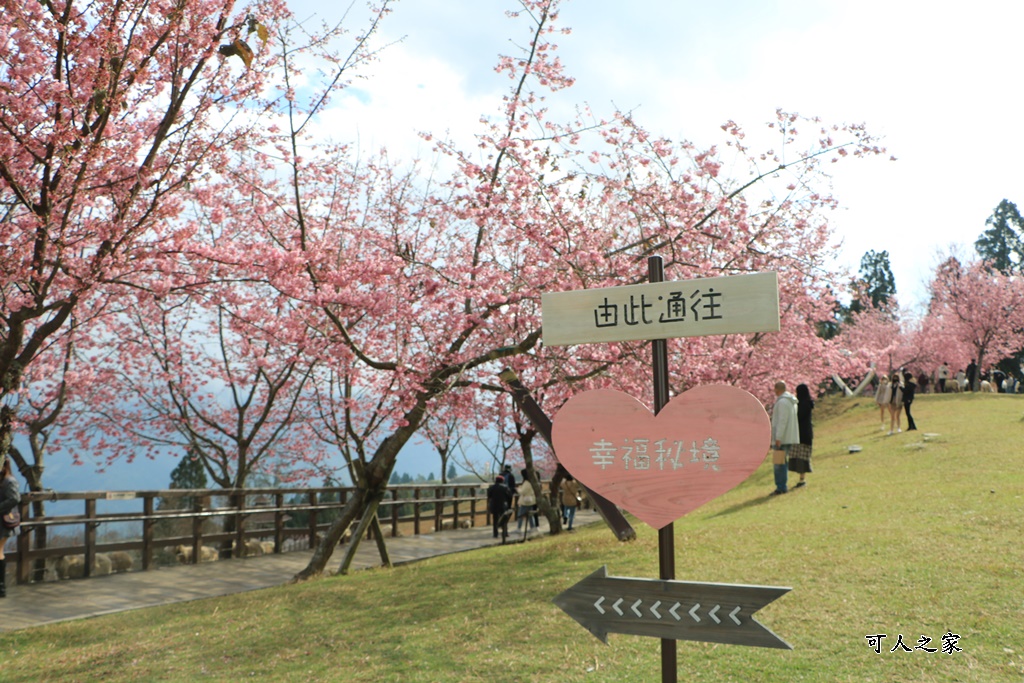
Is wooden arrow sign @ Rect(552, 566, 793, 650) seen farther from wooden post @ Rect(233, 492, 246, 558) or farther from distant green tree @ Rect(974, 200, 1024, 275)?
distant green tree @ Rect(974, 200, 1024, 275)

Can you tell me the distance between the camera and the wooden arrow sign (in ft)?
9.76

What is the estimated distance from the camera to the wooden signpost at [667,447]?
10.2ft

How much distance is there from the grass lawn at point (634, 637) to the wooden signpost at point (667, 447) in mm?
1922

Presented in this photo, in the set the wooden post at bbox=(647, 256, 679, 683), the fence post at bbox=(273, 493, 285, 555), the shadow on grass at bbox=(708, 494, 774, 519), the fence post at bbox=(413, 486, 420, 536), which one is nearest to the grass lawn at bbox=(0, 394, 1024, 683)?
the shadow on grass at bbox=(708, 494, 774, 519)

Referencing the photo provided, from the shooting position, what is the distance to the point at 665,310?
11.0 ft

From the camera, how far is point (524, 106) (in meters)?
9.04

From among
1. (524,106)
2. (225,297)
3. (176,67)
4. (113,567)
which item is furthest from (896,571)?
(113,567)

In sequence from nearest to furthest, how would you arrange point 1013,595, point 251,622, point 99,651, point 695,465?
point 695,465, point 1013,595, point 99,651, point 251,622

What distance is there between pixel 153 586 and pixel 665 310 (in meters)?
8.80

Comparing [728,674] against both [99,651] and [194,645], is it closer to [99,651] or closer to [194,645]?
[194,645]

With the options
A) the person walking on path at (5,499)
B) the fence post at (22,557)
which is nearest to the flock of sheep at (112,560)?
the fence post at (22,557)

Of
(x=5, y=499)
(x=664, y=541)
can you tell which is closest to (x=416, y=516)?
(x=5, y=499)

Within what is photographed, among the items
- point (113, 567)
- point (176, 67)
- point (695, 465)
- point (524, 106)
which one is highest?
point (524, 106)

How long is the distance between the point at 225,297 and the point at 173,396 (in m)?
8.28
